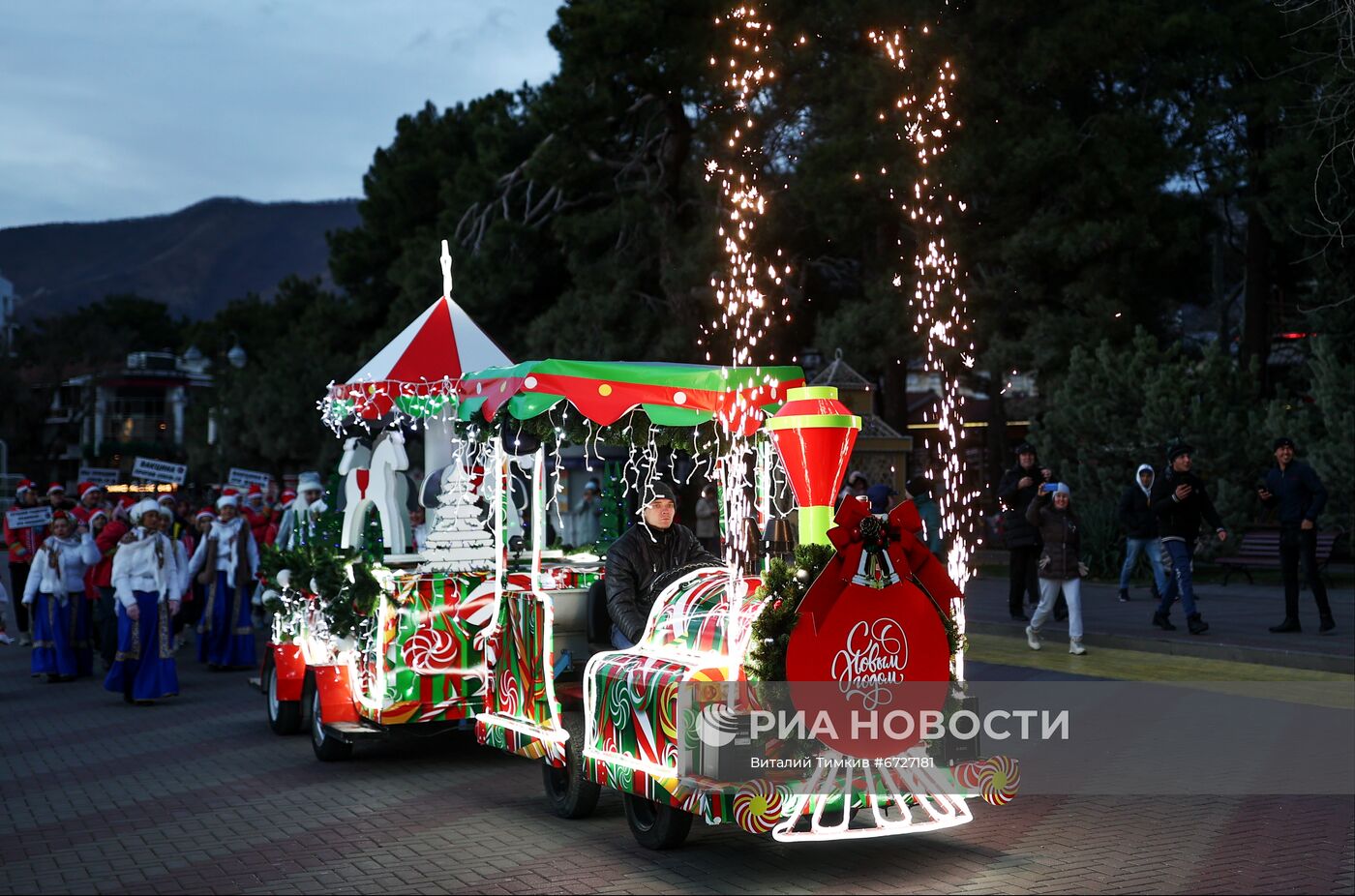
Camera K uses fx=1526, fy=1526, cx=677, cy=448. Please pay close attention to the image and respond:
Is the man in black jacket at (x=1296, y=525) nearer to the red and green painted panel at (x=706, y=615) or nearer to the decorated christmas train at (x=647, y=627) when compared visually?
the decorated christmas train at (x=647, y=627)

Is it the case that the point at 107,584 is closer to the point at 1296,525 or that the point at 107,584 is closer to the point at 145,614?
the point at 145,614

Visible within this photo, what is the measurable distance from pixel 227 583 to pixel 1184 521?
34.7 feet

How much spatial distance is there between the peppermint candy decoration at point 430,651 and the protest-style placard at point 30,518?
10452 mm

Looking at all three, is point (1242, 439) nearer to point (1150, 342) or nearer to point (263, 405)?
point (1150, 342)

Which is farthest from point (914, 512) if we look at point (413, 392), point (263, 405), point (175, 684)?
point (263, 405)

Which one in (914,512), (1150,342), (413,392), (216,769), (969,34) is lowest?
(216,769)

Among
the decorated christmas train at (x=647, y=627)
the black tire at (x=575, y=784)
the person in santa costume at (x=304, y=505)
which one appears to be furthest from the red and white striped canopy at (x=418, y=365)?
the black tire at (x=575, y=784)

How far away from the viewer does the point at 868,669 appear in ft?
23.6


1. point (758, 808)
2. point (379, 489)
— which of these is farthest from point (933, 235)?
point (758, 808)

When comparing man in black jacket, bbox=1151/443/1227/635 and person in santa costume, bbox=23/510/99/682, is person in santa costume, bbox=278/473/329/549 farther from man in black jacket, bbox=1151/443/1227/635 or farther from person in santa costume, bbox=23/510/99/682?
man in black jacket, bbox=1151/443/1227/635

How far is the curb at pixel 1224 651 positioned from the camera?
1387cm

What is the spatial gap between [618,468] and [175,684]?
5546mm

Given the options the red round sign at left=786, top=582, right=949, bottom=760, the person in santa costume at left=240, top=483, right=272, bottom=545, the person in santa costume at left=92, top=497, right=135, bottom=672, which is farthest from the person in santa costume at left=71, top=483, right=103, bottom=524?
the red round sign at left=786, top=582, right=949, bottom=760

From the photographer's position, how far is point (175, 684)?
578 inches
